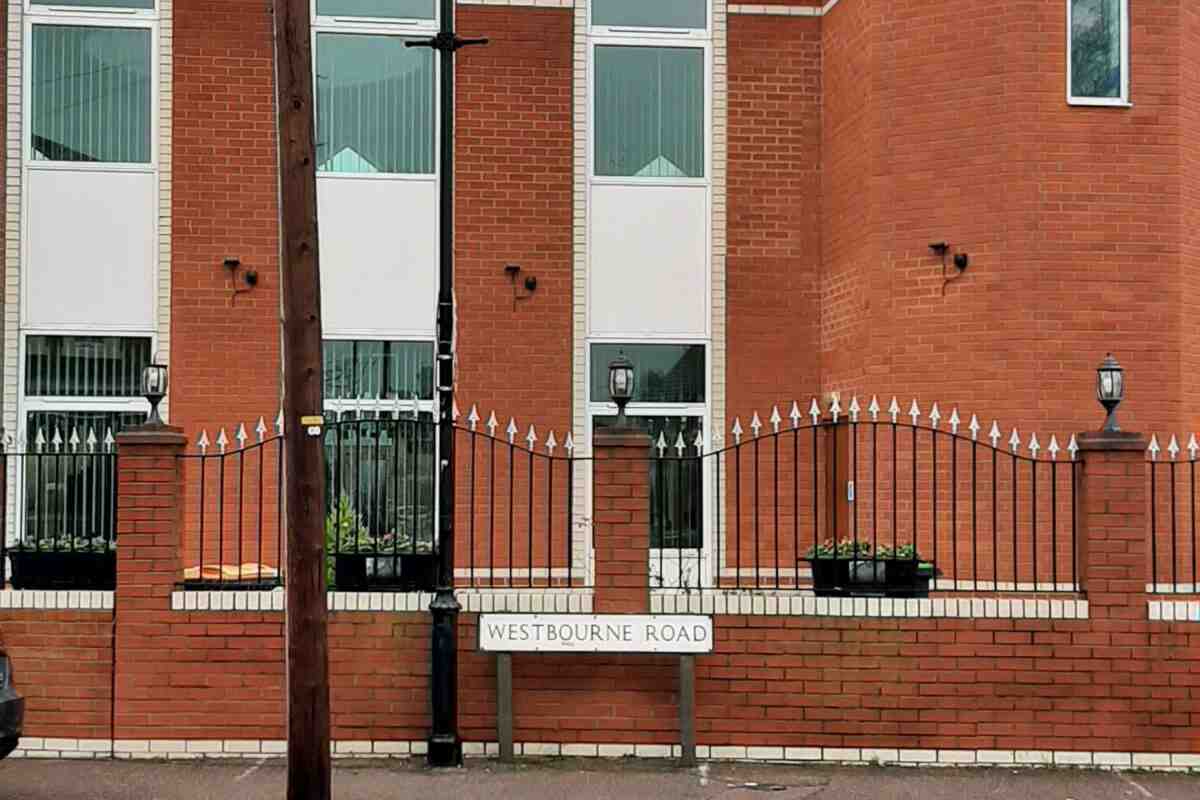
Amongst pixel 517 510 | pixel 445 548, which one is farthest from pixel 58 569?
pixel 517 510

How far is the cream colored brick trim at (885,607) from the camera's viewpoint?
9477mm

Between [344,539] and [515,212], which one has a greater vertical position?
[515,212]

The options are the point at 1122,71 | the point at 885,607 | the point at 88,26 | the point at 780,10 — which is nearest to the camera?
the point at 885,607

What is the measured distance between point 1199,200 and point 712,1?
4.96 metres

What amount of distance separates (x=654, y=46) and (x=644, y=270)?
2244 mm

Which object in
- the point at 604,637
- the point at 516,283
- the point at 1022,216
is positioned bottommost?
the point at 604,637

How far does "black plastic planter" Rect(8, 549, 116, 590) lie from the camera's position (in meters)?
9.70

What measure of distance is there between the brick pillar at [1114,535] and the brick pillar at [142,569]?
6059mm

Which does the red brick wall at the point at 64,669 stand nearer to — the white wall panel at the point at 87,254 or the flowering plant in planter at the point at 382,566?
the flowering plant in planter at the point at 382,566

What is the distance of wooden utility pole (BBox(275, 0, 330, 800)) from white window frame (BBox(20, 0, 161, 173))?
6184 mm

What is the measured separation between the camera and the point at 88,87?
13844 mm

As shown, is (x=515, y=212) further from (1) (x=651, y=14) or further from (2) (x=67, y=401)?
(2) (x=67, y=401)

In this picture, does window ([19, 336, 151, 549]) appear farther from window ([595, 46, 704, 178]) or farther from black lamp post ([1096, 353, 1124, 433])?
black lamp post ([1096, 353, 1124, 433])

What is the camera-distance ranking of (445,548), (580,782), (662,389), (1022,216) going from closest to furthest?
1. (580,782)
2. (445,548)
3. (1022,216)
4. (662,389)
